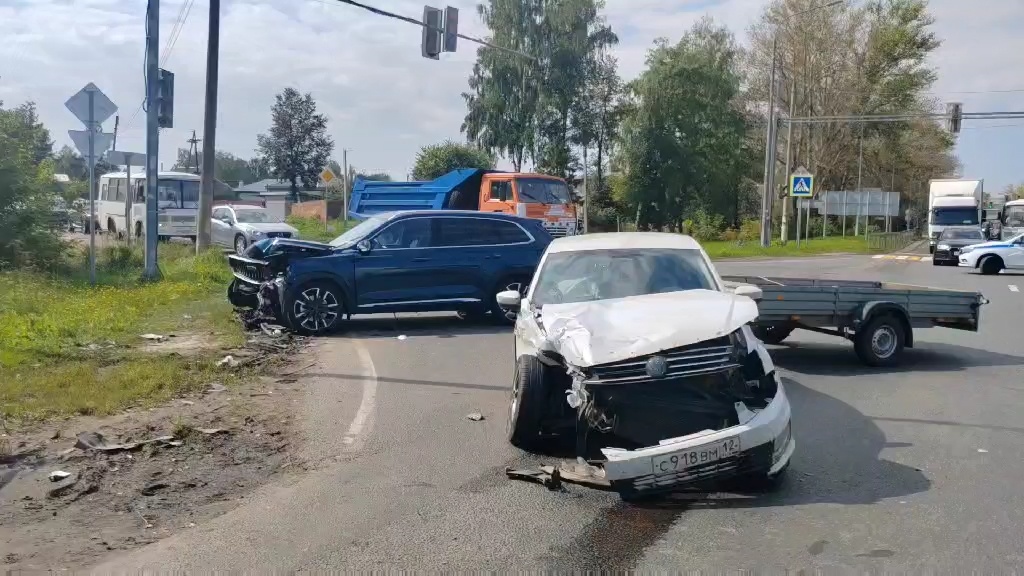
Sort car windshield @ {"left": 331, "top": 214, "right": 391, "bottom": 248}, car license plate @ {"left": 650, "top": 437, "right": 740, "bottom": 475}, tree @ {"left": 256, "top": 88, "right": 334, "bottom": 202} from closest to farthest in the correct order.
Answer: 1. car license plate @ {"left": 650, "top": 437, "right": 740, "bottom": 475}
2. car windshield @ {"left": 331, "top": 214, "right": 391, "bottom": 248}
3. tree @ {"left": 256, "top": 88, "right": 334, "bottom": 202}

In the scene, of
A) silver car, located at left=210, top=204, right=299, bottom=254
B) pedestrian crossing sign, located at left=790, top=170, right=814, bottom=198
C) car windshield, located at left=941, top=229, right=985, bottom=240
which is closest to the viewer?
silver car, located at left=210, top=204, right=299, bottom=254

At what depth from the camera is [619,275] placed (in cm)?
812

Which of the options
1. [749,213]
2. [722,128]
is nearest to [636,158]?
[722,128]

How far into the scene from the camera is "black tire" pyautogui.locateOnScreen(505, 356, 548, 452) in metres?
6.76

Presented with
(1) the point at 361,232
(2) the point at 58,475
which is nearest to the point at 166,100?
(1) the point at 361,232

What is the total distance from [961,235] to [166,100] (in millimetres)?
29225

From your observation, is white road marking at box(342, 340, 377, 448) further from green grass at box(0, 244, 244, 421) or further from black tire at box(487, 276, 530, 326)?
black tire at box(487, 276, 530, 326)

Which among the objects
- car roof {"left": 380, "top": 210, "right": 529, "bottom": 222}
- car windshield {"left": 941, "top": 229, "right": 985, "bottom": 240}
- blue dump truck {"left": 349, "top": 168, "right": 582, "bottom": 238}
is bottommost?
car roof {"left": 380, "top": 210, "right": 529, "bottom": 222}

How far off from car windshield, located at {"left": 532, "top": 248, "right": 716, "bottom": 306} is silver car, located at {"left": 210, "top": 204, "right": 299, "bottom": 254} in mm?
22805

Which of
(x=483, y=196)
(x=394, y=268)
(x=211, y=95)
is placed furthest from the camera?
(x=483, y=196)

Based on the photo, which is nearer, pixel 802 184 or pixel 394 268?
pixel 394 268

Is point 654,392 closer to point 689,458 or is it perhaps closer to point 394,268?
point 689,458

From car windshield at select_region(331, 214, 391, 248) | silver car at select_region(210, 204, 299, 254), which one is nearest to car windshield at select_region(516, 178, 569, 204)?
silver car at select_region(210, 204, 299, 254)

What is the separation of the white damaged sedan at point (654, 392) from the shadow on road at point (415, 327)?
21.8 feet
